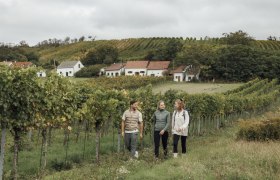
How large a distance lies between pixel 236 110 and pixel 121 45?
119765 millimetres

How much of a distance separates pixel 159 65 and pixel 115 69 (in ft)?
38.4

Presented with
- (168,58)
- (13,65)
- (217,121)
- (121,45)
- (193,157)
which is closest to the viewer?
(13,65)

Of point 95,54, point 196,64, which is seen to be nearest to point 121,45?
point 95,54

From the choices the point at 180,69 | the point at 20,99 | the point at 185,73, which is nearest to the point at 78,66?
the point at 180,69

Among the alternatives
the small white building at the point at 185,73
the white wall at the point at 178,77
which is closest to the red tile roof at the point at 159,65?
the small white building at the point at 185,73

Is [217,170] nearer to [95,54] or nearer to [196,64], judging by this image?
[196,64]

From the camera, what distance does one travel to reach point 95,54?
117562mm

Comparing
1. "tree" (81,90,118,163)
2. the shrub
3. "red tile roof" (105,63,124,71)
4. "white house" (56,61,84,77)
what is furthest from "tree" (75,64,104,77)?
the shrub

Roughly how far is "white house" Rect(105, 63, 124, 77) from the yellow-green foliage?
87.1 metres

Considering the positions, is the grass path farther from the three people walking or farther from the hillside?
the hillside

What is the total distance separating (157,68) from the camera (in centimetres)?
10569

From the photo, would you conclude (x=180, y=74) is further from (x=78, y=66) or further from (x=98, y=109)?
(x=98, y=109)

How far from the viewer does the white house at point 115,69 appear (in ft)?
346

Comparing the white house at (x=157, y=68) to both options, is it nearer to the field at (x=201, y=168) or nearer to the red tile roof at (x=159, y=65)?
the red tile roof at (x=159, y=65)
